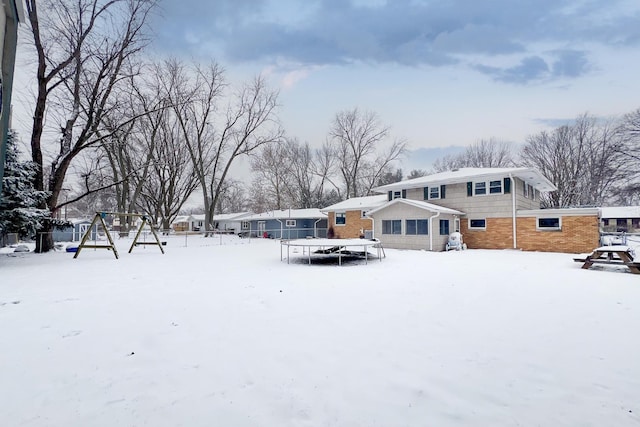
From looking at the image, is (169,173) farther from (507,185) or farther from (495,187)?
(507,185)

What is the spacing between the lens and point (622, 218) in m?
39.3

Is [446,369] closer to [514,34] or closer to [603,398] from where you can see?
[603,398]

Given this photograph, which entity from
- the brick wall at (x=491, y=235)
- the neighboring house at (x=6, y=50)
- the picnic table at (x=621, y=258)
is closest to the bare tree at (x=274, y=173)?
the brick wall at (x=491, y=235)

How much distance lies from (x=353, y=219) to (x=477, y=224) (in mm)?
9373

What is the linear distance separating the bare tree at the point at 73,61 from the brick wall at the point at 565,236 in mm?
20762

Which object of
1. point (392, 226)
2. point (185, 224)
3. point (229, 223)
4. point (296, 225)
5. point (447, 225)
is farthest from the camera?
point (185, 224)

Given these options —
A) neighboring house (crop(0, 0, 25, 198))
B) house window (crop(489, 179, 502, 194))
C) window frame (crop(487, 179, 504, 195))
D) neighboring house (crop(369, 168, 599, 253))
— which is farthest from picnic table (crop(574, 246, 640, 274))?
neighboring house (crop(0, 0, 25, 198))

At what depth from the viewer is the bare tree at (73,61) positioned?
517 inches

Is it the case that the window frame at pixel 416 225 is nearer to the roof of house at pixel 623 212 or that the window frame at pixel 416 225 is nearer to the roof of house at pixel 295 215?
the roof of house at pixel 295 215

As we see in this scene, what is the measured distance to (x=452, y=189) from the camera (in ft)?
60.0

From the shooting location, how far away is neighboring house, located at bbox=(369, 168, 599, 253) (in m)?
14.7

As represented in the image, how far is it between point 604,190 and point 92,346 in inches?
1414

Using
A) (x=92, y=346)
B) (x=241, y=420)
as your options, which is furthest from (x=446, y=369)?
(x=92, y=346)

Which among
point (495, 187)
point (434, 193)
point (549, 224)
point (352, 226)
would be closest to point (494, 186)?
point (495, 187)
